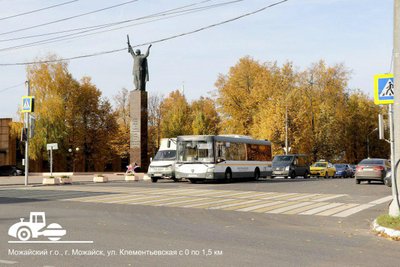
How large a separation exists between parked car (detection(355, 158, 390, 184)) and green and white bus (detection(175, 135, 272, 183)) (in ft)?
24.1

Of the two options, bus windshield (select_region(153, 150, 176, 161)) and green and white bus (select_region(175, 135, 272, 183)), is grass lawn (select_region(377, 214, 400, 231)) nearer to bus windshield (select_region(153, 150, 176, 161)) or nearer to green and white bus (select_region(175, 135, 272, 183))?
green and white bus (select_region(175, 135, 272, 183))

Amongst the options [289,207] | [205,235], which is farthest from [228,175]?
[205,235]

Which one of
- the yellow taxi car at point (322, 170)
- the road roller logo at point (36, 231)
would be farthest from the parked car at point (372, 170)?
the road roller logo at point (36, 231)

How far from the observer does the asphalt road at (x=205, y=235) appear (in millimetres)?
7781

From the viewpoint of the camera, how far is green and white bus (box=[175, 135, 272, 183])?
30484mm

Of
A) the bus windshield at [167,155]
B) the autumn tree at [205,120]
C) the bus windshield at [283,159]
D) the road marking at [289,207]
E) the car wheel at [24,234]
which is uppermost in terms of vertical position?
the autumn tree at [205,120]

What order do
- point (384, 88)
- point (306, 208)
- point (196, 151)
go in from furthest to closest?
1. point (196, 151)
2. point (306, 208)
3. point (384, 88)

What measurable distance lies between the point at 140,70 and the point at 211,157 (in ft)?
58.7

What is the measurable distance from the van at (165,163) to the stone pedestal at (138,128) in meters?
10.3

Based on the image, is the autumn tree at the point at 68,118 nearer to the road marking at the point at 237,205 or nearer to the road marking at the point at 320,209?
the road marking at the point at 237,205

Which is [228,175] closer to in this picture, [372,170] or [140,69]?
[372,170]

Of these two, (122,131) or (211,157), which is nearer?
(211,157)

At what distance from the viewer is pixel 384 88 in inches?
505

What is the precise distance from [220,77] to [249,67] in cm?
415
